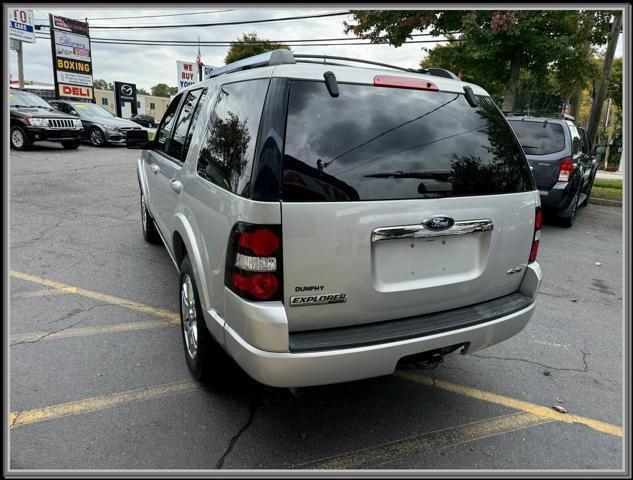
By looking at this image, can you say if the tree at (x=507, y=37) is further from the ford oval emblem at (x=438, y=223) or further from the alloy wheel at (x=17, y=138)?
the alloy wheel at (x=17, y=138)

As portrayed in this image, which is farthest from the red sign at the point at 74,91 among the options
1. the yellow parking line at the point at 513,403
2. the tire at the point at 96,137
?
the yellow parking line at the point at 513,403

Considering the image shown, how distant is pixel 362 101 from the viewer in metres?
2.44

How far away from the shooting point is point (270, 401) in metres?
2.98

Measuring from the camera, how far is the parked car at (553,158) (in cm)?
761

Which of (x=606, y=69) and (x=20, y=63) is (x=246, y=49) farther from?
(x=606, y=69)

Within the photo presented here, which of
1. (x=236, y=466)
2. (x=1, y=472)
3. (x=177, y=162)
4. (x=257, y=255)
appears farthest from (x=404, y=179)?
(x=1, y=472)

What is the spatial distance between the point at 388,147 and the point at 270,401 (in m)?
1.74

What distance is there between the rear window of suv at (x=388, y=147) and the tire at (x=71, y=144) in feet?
50.2

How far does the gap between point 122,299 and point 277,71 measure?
3.00m

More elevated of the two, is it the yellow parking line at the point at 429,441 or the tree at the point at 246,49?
the tree at the point at 246,49

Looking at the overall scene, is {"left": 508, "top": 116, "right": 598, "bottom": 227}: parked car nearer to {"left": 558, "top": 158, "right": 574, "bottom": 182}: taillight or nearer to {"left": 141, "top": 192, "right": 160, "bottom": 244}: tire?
{"left": 558, "top": 158, "right": 574, "bottom": 182}: taillight

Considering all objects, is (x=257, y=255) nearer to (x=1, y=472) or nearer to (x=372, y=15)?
(x=1, y=472)

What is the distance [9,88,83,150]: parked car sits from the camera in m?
14.2

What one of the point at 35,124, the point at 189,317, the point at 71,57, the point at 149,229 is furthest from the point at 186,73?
the point at 189,317
